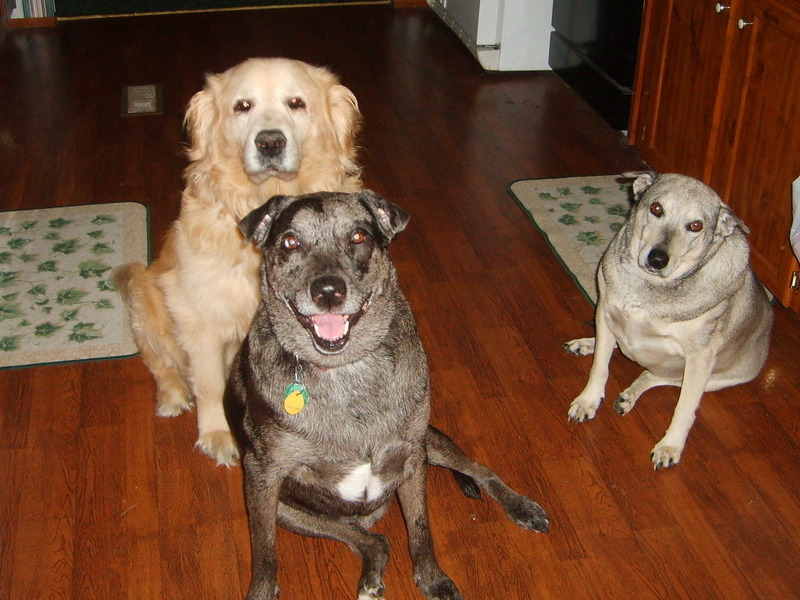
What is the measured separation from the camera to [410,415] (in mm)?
2320

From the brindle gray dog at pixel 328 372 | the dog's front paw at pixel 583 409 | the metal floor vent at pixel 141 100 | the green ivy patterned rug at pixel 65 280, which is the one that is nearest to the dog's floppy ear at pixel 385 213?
the brindle gray dog at pixel 328 372

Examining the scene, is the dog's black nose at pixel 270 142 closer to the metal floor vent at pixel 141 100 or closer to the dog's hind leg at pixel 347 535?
the dog's hind leg at pixel 347 535

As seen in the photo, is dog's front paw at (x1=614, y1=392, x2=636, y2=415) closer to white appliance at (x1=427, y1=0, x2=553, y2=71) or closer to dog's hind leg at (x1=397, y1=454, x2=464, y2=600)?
dog's hind leg at (x1=397, y1=454, x2=464, y2=600)

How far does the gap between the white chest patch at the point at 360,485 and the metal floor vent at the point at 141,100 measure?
375cm

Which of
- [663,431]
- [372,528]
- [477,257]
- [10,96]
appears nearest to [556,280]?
[477,257]

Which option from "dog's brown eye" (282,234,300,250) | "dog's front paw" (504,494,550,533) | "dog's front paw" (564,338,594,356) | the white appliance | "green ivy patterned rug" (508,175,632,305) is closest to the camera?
"dog's brown eye" (282,234,300,250)

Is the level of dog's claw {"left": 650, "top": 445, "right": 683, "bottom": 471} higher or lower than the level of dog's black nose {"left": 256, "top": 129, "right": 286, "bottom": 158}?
lower

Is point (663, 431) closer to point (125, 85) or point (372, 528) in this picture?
point (372, 528)

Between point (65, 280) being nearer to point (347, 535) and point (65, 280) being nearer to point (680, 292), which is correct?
point (347, 535)

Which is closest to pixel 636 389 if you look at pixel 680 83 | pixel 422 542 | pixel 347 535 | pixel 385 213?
pixel 422 542

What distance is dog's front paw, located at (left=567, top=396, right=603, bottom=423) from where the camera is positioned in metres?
3.15

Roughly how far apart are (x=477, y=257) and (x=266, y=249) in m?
1.94

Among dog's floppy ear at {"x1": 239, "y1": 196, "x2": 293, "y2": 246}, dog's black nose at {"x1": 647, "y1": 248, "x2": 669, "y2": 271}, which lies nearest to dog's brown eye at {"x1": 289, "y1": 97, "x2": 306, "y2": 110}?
dog's floppy ear at {"x1": 239, "y1": 196, "x2": 293, "y2": 246}

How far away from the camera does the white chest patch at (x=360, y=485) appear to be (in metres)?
2.32
